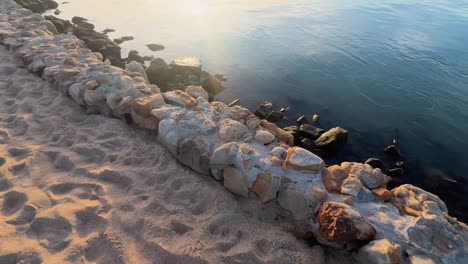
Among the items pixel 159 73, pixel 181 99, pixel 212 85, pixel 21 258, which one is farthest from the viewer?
pixel 159 73

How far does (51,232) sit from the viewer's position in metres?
3.80

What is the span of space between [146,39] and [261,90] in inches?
203

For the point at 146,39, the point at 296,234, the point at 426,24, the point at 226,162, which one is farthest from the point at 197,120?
the point at 426,24

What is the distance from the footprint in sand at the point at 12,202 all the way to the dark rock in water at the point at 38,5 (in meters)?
12.1

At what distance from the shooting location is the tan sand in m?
3.67

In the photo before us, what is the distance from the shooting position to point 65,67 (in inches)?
288

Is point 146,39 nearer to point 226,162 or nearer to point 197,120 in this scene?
point 197,120

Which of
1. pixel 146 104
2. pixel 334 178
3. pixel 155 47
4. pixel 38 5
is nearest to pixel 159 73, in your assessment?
pixel 155 47

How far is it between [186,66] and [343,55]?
17.1 feet

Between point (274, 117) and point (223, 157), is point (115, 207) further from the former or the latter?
point (274, 117)

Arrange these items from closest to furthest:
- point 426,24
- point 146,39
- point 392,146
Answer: point 392,146, point 146,39, point 426,24

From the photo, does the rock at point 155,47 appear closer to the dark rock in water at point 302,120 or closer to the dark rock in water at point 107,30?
the dark rock in water at point 107,30

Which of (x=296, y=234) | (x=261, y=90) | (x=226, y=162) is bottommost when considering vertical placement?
(x=261, y=90)

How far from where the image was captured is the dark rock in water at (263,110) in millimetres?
7938
